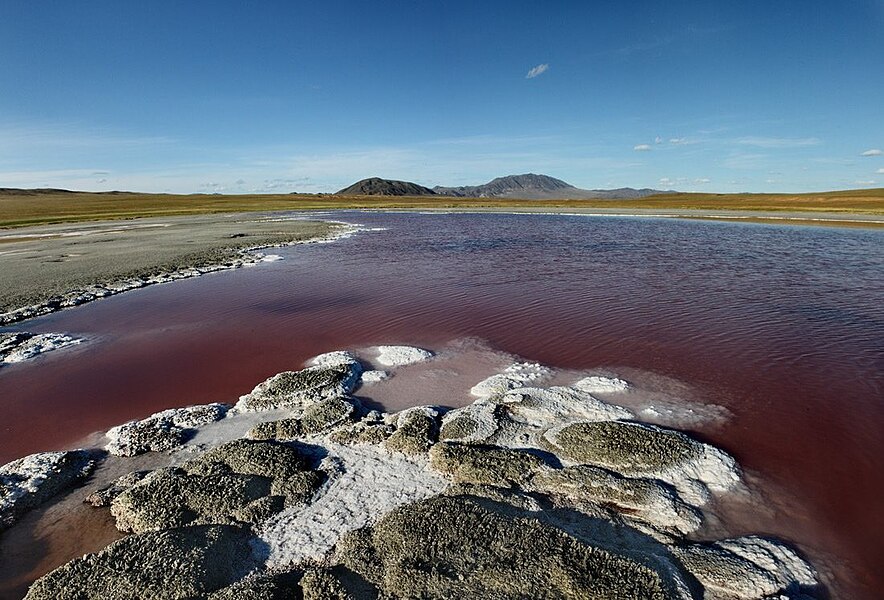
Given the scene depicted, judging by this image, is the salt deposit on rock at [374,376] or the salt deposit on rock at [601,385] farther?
the salt deposit on rock at [374,376]

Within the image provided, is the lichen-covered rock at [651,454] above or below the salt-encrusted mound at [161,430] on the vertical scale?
above

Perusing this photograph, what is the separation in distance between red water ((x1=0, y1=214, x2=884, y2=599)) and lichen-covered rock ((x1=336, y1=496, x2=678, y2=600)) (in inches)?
86.6

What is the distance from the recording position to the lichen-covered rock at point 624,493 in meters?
6.02

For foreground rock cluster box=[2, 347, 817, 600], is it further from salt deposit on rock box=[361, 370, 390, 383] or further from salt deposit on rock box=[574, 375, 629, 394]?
salt deposit on rock box=[361, 370, 390, 383]

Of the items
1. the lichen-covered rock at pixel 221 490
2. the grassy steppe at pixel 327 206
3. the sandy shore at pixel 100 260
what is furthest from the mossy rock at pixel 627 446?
the grassy steppe at pixel 327 206

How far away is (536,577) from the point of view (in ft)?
16.0

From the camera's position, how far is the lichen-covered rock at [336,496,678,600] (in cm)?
477

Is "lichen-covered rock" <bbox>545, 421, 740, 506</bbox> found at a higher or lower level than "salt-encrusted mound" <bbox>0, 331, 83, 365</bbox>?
higher

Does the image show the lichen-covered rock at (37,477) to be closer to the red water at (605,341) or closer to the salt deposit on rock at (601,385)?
the red water at (605,341)

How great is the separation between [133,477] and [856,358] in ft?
52.0

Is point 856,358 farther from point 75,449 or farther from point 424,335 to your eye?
point 75,449

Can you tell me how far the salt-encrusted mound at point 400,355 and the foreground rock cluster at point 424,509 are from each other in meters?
2.50

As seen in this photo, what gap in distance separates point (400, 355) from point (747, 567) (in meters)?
8.30

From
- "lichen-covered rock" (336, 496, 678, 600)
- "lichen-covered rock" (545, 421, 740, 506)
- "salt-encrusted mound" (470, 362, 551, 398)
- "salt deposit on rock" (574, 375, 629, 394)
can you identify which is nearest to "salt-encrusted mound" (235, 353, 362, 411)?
"salt-encrusted mound" (470, 362, 551, 398)
